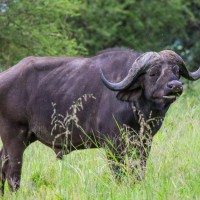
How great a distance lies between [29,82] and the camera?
7840mm

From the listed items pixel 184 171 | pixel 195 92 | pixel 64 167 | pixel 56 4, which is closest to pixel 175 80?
pixel 184 171

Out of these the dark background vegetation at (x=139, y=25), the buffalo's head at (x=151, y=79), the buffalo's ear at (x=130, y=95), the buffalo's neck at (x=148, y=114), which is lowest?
the dark background vegetation at (x=139, y=25)

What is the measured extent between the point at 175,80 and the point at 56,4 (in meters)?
7.94

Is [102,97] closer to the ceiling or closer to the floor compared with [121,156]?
closer to the ceiling

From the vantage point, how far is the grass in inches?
236

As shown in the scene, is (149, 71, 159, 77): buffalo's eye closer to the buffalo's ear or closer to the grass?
the buffalo's ear

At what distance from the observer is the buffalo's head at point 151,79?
22.8 feet

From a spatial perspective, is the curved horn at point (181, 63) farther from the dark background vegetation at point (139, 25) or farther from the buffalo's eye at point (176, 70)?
the dark background vegetation at point (139, 25)

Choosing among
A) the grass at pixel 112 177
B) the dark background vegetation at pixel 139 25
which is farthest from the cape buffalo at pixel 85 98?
the dark background vegetation at pixel 139 25

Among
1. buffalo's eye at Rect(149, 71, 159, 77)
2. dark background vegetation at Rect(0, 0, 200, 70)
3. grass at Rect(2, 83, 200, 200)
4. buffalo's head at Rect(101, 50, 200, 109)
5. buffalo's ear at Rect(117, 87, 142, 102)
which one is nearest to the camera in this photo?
grass at Rect(2, 83, 200, 200)

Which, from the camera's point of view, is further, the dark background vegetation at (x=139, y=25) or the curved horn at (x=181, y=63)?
the dark background vegetation at (x=139, y=25)

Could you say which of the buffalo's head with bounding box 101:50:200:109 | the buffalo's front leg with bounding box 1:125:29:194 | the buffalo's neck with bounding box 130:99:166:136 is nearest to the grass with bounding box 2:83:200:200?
the buffalo's front leg with bounding box 1:125:29:194

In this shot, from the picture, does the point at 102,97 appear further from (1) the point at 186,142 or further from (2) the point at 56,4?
(2) the point at 56,4

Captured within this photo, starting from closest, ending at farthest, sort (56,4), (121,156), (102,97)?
1. (121,156)
2. (102,97)
3. (56,4)
